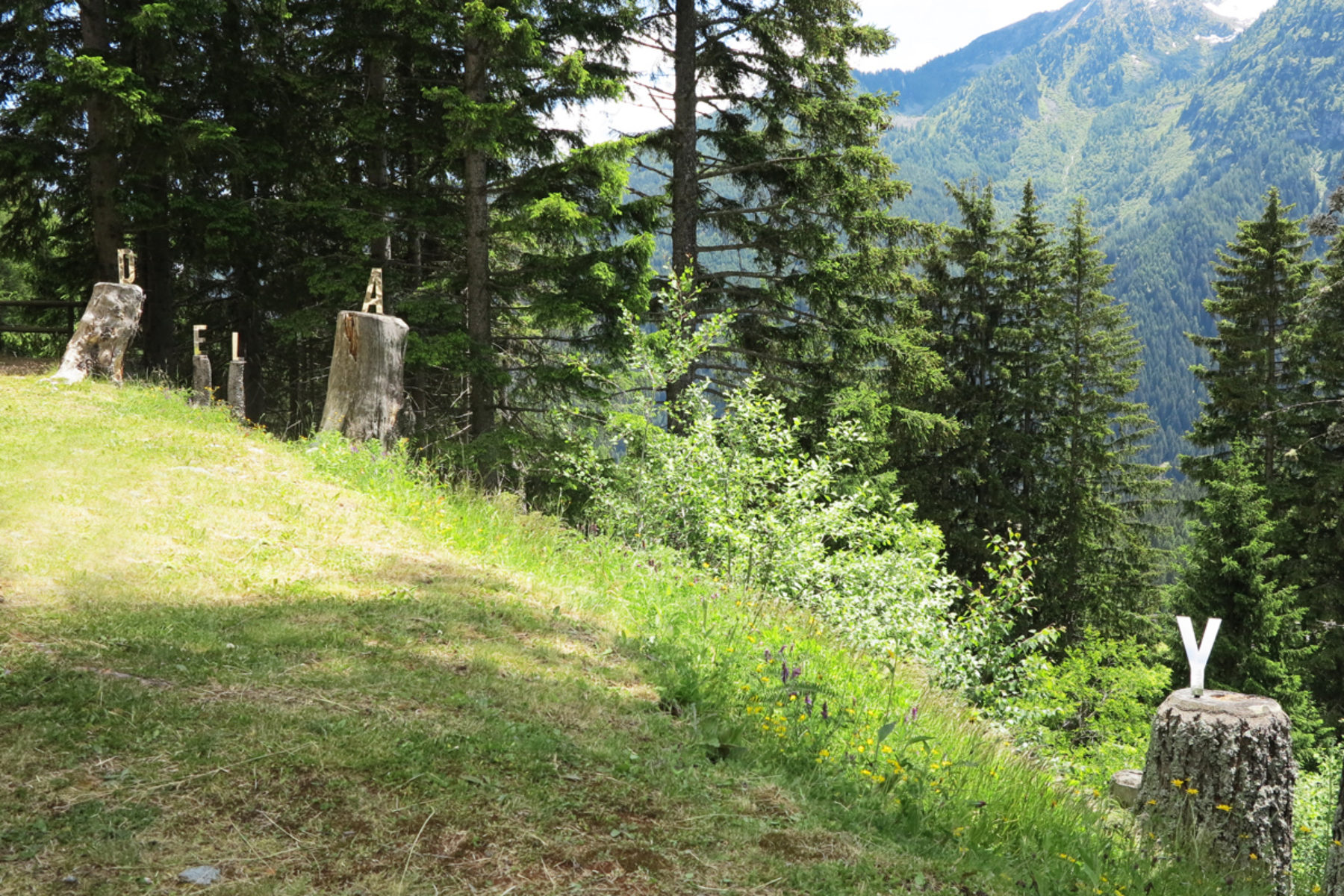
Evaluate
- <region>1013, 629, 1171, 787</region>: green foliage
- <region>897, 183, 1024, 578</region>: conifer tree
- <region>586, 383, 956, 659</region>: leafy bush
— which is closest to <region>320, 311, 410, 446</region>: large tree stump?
<region>586, 383, 956, 659</region>: leafy bush

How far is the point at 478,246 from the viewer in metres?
13.6

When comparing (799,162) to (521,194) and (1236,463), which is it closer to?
(521,194)

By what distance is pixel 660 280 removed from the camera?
1555 centimetres

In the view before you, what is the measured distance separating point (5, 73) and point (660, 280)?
43.2 feet

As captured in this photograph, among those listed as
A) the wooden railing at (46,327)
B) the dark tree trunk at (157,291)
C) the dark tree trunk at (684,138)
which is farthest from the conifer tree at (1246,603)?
the wooden railing at (46,327)

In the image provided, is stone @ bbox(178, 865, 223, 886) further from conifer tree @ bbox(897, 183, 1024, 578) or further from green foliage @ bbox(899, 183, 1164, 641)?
green foliage @ bbox(899, 183, 1164, 641)

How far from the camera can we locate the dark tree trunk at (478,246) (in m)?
13.2

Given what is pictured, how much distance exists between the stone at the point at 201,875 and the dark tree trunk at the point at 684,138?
12694mm

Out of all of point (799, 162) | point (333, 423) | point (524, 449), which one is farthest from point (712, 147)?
point (333, 423)

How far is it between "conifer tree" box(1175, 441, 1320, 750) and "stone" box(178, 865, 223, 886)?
19.8m

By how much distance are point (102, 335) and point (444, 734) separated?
1049 centimetres

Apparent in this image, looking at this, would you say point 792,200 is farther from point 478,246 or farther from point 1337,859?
point 1337,859

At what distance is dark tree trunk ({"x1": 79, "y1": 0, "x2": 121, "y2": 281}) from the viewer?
1498 cm

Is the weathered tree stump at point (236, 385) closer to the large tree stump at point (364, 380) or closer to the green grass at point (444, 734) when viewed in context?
the large tree stump at point (364, 380)
